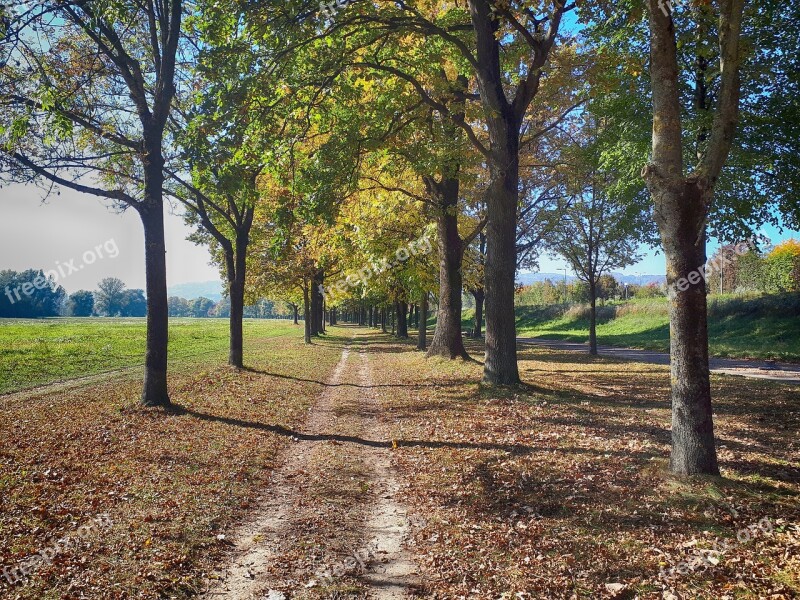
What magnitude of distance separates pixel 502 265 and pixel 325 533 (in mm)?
8466

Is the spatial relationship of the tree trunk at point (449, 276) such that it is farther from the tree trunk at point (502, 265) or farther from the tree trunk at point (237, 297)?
the tree trunk at point (237, 297)

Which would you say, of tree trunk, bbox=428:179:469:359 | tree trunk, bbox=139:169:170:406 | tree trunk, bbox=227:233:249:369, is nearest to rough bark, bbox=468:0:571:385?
tree trunk, bbox=428:179:469:359

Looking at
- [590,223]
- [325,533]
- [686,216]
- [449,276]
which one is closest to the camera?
[325,533]

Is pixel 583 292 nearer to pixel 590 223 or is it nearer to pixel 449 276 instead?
pixel 590 223

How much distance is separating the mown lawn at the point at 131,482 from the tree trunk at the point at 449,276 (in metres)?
7.84

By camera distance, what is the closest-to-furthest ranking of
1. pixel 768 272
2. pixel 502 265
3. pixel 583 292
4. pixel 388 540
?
1. pixel 388 540
2. pixel 502 265
3. pixel 768 272
4. pixel 583 292

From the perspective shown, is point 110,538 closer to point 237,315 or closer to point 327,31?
point 327,31

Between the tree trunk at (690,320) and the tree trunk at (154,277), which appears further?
the tree trunk at (154,277)

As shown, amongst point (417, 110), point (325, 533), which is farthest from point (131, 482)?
point (417, 110)

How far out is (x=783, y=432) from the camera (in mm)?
8055

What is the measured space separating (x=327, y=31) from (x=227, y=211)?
34.0 ft

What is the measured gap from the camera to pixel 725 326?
30.3 meters

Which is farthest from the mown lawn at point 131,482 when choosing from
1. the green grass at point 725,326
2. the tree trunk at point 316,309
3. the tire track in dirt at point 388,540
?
the tree trunk at point 316,309

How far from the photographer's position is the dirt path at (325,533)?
4281 millimetres
